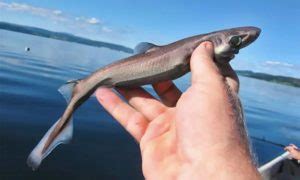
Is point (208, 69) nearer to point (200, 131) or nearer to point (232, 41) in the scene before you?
point (232, 41)

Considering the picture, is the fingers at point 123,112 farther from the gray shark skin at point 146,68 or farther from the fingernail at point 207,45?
the fingernail at point 207,45

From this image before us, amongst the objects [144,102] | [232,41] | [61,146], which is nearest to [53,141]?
[144,102]

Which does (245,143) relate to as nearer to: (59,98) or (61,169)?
(61,169)

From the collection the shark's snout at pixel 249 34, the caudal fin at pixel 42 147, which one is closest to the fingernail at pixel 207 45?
the shark's snout at pixel 249 34

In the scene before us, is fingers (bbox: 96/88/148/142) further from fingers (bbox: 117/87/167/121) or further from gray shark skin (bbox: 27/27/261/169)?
gray shark skin (bbox: 27/27/261/169)

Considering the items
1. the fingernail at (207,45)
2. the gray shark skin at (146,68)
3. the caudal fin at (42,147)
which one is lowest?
the caudal fin at (42,147)

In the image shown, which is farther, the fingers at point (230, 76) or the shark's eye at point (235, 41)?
the shark's eye at point (235, 41)

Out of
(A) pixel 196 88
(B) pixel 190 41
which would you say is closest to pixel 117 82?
(B) pixel 190 41
